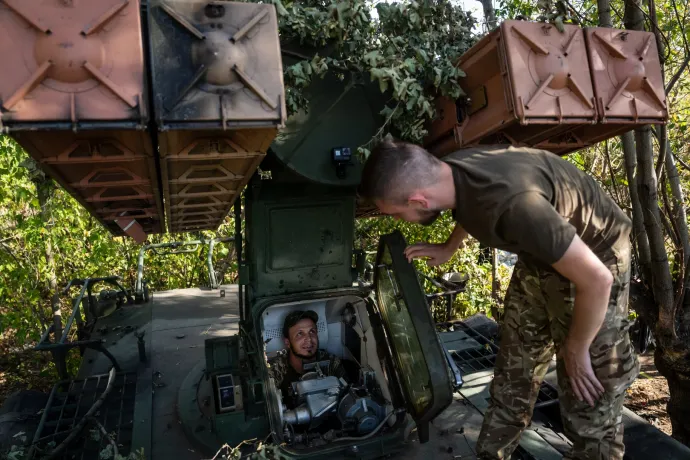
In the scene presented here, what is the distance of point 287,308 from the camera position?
173 inches

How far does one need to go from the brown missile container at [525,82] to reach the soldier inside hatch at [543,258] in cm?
58

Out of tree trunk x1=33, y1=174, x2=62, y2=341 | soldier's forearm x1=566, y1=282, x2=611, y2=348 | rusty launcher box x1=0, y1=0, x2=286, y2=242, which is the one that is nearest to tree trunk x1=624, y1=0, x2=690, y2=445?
soldier's forearm x1=566, y1=282, x2=611, y2=348

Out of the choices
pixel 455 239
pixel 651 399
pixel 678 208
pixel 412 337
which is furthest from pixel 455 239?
pixel 651 399

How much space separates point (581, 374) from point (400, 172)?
1331mm

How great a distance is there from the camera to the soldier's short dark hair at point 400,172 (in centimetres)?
218

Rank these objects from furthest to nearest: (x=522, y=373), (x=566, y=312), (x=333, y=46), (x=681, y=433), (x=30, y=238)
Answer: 1. (x=30, y=238)
2. (x=681, y=433)
3. (x=333, y=46)
4. (x=522, y=373)
5. (x=566, y=312)

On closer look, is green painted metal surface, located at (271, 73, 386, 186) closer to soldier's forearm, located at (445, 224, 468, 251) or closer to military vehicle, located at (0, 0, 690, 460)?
military vehicle, located at (0, 0, 690, 460)

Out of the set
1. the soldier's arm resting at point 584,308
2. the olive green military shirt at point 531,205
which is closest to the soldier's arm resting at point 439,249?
the olive green military shirt at point 531,205

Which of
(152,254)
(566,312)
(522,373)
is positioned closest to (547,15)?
(566,312)

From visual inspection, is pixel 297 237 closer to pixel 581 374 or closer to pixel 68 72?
pixel 68 72

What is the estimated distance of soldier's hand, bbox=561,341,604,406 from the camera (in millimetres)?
2314

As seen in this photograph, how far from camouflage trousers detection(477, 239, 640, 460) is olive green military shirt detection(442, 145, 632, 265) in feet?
0.66

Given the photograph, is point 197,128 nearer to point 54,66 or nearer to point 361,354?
point 54,66

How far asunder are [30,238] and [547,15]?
24.1 ft
